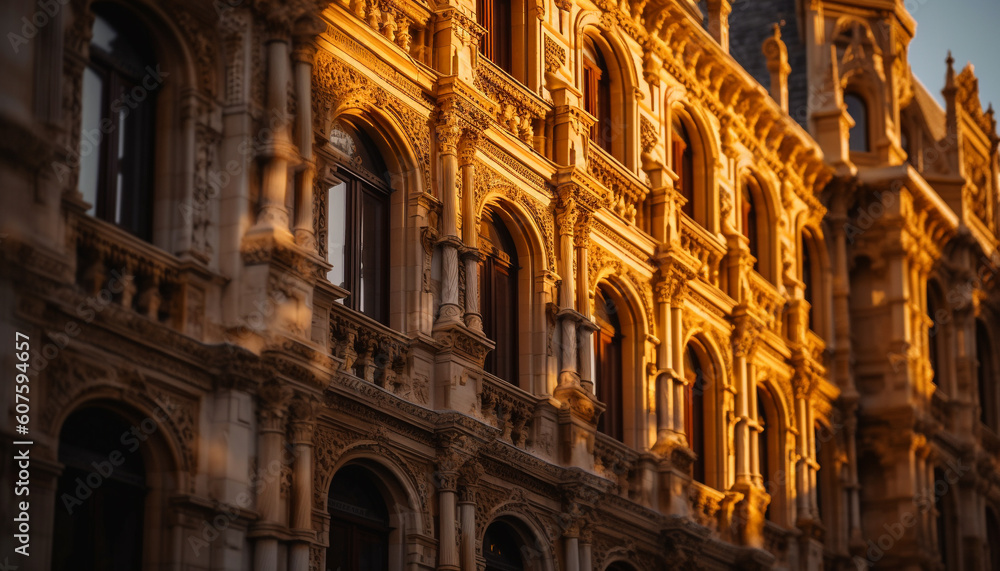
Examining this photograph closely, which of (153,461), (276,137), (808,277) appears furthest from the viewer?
(808,277)

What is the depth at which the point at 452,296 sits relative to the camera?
75.9 feet

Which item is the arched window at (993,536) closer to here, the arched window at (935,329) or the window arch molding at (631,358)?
the arched window at (935,329)

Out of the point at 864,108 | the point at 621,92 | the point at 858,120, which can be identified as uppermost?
the point at 864,108

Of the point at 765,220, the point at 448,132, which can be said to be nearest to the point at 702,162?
the point at 765,220

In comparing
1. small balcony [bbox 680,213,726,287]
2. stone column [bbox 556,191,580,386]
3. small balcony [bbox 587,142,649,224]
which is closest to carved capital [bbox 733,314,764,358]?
small balcony [bbox 680,213,726,287]

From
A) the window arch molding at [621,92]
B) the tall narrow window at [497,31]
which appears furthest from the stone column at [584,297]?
the window arch molding at [621,92]

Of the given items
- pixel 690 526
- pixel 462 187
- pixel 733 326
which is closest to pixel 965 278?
pixel 733 326

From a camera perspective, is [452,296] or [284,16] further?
[452,296]

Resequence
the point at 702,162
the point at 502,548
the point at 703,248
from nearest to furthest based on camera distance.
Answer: the point at 502,548, the point at 703,248, the point at 702,162

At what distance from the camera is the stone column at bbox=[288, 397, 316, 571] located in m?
19.0

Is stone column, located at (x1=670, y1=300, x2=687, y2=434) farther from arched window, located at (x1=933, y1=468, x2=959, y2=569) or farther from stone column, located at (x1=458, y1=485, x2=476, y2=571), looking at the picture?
arched window, located at (x1=933, y1=468, x2=959, y2=569)

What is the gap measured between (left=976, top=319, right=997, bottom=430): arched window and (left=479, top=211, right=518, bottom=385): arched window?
984 inches

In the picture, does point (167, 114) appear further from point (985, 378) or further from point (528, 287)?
point (985, 378)

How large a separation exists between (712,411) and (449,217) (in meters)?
10.0
